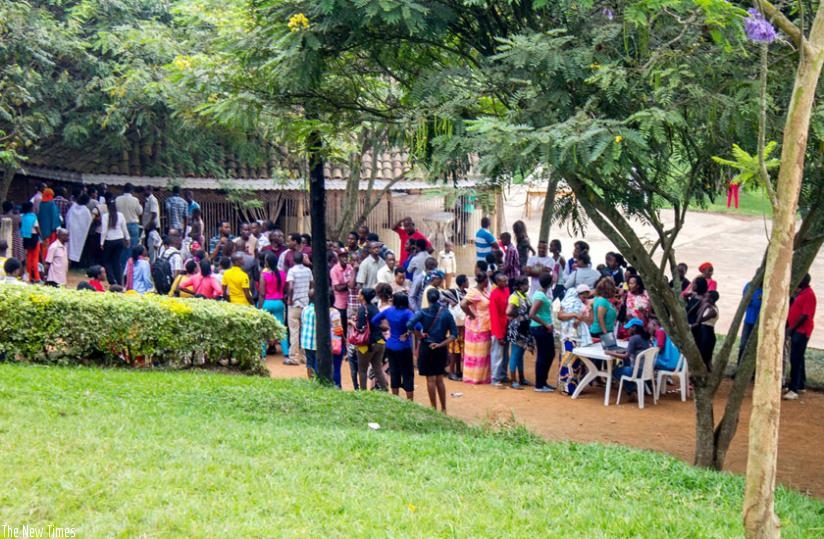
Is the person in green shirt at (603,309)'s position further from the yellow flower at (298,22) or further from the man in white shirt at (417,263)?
the yellow flower at (298,22)

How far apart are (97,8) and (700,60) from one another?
14514 millimetres

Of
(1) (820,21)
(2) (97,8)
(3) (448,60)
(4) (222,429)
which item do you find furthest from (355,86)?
(2) (97,8)

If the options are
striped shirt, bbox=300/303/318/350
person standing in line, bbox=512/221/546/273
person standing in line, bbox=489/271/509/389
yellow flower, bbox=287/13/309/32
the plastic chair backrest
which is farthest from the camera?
person standing in line, bbox=512/221/546/273

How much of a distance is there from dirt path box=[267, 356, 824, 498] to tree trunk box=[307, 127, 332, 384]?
190 centimetres

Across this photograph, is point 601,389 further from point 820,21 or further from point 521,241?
point 820,21

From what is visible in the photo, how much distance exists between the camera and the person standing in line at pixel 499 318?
1391cm

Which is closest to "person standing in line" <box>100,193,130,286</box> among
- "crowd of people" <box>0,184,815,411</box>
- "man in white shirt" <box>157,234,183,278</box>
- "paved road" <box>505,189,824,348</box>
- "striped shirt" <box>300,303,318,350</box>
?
"crowd of people" <box>0,184,815,411</box>

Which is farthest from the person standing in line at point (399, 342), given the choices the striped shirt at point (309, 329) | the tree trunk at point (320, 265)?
the striped shirt at point (309, 329)

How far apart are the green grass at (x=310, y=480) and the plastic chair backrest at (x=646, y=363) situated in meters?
4.02

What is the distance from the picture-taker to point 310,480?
668cm

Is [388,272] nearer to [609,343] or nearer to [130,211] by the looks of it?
[609,343]

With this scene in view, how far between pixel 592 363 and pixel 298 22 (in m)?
6.53

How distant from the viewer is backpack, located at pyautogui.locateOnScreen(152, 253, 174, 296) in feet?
52.5

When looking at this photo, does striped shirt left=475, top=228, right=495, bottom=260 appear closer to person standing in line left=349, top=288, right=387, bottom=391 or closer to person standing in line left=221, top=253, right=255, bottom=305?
person standing in line left=221, top=253, right=255, bottom=305
